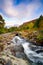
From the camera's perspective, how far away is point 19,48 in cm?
1419

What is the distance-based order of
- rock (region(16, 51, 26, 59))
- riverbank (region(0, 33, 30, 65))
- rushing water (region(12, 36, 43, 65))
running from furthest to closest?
rock (region(16, 51, 26, 59)) → rushing water (region(12, 36, 43, 65)) → riverbank (region(0, 33, 30, 65))

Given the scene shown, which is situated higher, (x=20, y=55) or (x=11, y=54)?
(x=11, y=54)

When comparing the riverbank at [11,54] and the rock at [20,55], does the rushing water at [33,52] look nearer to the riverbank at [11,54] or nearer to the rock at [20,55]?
the rock at [20,55]

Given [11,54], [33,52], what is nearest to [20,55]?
[11,54]

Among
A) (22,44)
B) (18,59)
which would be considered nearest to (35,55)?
(18,59)

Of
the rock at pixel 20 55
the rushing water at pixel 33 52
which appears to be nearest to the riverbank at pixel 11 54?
the rock at pixel 20 55

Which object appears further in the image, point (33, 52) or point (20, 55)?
point (33, 52)

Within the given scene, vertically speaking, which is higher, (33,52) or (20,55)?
(33,52)

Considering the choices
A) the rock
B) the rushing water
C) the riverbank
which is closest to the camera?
the riverbank

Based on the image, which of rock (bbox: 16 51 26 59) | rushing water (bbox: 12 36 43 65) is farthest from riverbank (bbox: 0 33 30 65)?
rushing water (bbox: 12 36 43 65)

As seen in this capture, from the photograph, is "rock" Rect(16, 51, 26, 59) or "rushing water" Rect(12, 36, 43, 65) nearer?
"rushing water" Rect(12, 36, 43, 65)

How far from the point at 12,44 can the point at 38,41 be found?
8.43ft

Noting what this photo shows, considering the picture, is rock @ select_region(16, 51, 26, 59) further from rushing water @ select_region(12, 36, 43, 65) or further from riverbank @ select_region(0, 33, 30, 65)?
rushing water @ select_region(12, 36, 43, 65)

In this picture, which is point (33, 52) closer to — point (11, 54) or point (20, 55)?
point (20, 55)
